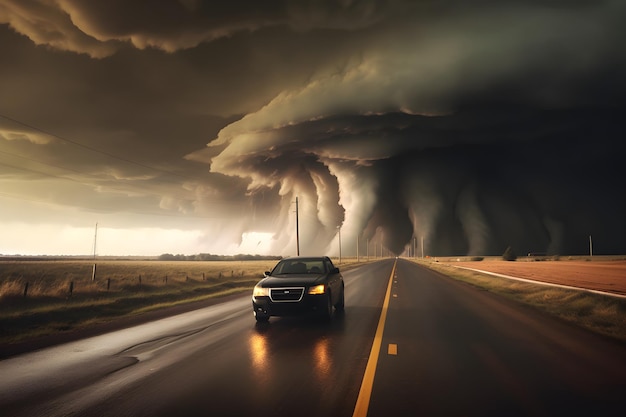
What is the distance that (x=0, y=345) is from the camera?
8.84 m

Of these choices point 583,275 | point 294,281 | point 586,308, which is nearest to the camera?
point 294,281

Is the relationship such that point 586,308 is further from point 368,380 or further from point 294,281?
point 368,380

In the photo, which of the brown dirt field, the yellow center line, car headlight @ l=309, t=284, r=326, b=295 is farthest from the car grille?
the brown dirt field

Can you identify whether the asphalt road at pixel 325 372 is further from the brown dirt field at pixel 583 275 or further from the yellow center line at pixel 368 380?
the brown dirt field at pixel 583 275

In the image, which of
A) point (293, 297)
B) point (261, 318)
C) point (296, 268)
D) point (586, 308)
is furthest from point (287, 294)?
point (586, 308)

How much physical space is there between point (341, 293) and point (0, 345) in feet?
28.6

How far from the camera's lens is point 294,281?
34.3 feet

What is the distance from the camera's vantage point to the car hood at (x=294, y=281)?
33.8 ft

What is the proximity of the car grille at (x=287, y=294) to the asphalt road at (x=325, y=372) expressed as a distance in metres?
0.73

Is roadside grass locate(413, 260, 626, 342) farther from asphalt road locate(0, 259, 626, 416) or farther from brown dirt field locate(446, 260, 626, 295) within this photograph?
brown dirt field locate(446, 260, 626, 295)

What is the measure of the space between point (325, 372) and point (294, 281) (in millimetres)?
4338

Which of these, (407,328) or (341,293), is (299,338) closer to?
(407,328)

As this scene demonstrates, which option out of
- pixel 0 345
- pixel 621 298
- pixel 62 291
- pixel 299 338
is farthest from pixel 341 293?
pixel 62 291

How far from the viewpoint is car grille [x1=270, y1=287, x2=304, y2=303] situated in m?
10.2
